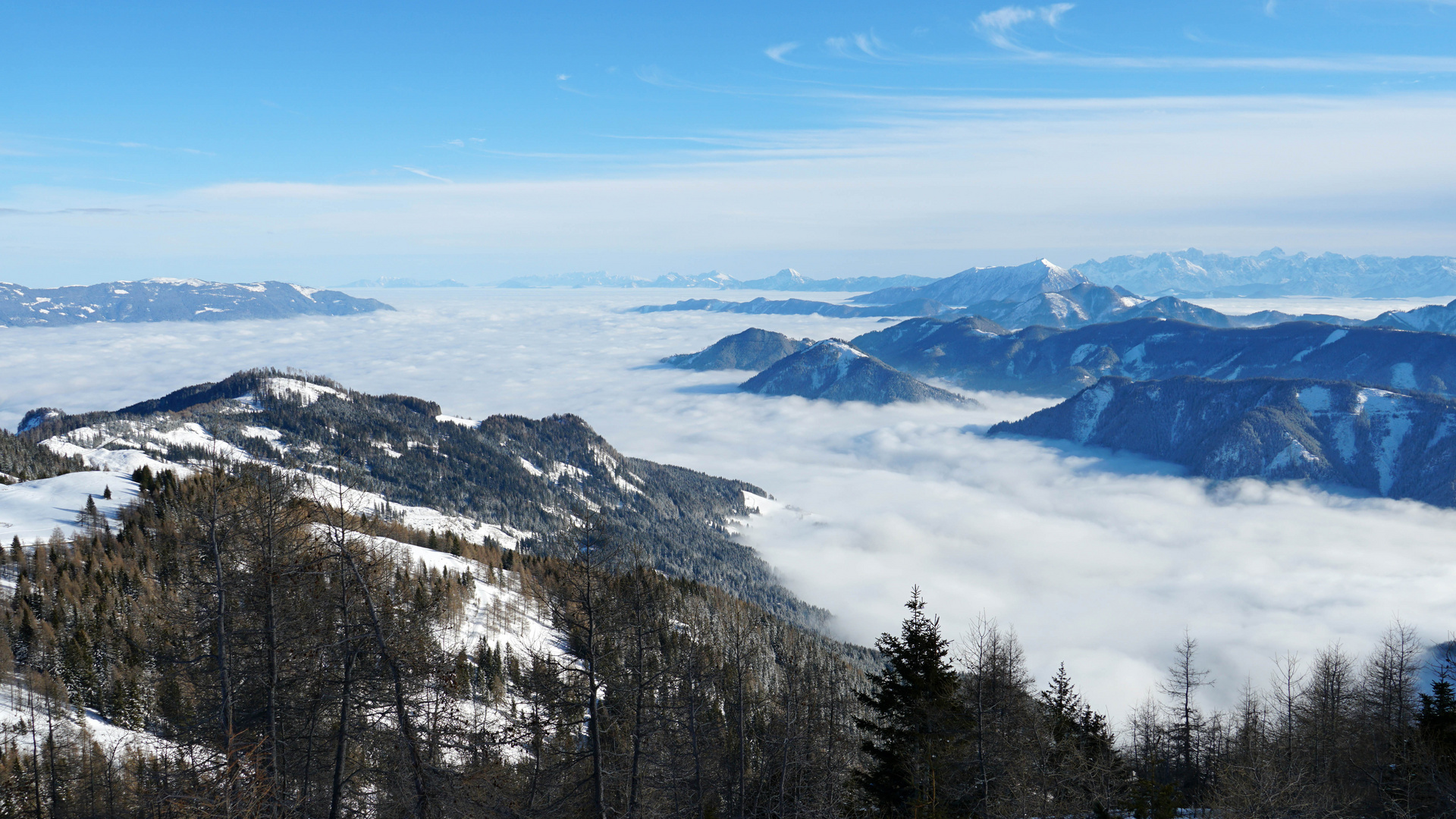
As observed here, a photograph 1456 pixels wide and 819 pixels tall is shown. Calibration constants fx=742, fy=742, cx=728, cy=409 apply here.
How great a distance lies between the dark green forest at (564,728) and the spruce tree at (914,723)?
0.37ft

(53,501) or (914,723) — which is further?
(53,501)

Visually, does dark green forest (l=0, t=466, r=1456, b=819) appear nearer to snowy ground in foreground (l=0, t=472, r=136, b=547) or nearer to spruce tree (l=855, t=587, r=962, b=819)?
spruce tree (l=855, t=587, r=962, b=819)

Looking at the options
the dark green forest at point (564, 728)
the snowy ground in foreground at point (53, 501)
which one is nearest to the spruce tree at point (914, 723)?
the dark green forest at point (564, 728)

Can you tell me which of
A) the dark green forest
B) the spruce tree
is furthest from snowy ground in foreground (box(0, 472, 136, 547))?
the spruce tree

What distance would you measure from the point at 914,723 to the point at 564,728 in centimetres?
1515

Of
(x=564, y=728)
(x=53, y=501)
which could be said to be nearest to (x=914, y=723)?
(x=564, y=728)

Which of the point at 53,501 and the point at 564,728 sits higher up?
the point at 564,728

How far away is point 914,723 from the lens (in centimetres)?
2881

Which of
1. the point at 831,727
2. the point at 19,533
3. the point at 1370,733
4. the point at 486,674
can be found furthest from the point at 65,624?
the point at 1370,733

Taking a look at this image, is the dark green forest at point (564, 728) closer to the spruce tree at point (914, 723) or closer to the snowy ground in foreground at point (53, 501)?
the spruce tree at point (914, 723)

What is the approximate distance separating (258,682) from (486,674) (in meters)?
65.3

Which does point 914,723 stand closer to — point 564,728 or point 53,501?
point 564,728

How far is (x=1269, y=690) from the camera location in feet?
503

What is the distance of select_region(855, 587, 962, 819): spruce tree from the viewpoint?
90.9 ft
